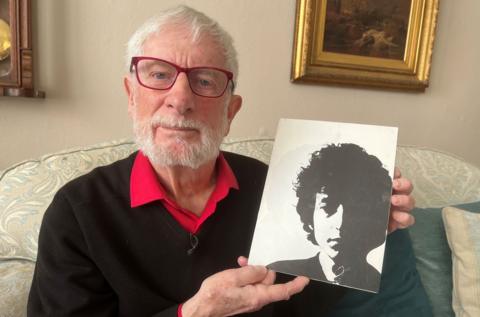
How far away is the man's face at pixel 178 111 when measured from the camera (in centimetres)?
79

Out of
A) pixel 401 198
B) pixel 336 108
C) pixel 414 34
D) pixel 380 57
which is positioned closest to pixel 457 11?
pixel 414 34

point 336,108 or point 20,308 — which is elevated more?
point 336,108

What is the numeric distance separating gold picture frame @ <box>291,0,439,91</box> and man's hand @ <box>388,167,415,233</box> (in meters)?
0.93

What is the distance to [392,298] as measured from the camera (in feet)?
3.47

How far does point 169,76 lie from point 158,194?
0.89 ft

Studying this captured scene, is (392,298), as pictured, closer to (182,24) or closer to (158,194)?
(158,194)

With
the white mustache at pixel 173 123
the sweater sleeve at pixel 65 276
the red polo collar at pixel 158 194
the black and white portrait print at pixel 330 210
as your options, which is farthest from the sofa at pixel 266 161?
the black and white portrait print at pixel 330 210

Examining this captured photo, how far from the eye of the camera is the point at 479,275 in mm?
1042

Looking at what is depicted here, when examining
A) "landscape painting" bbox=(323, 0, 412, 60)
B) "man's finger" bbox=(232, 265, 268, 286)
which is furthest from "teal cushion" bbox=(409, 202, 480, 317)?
"landscape painting" bbox=(323, 0, 412, 60)

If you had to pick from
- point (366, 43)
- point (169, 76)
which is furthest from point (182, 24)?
point (366, 43)

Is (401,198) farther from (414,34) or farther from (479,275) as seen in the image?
(414,34)

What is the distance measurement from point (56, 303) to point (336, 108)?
53.8 inches

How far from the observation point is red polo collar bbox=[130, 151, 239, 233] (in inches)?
32.4

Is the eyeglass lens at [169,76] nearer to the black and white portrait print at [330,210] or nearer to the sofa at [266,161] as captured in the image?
the black and white portrait print at [330,210]
